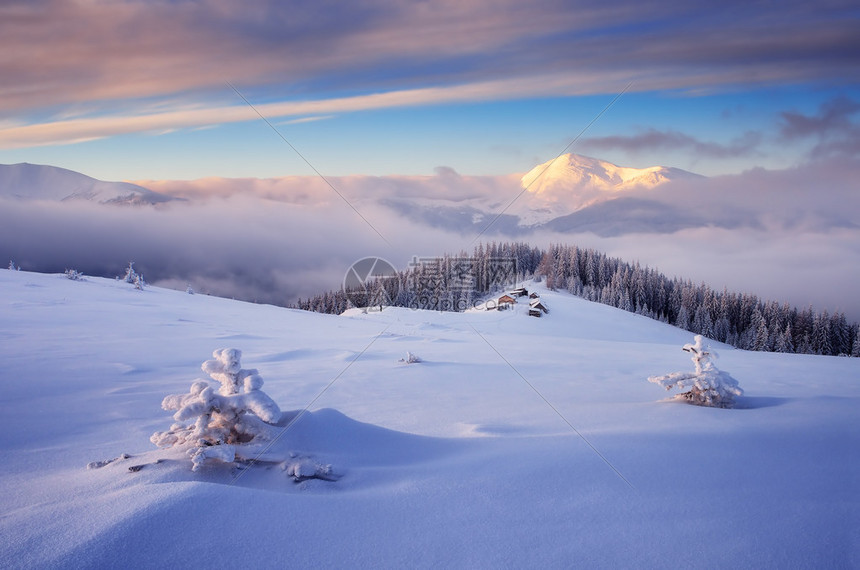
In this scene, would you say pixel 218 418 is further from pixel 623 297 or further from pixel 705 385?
pixel 623 297

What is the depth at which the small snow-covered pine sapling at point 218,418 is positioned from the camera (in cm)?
407

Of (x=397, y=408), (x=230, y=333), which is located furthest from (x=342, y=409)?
(x=230, y=333)

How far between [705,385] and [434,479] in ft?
18.9

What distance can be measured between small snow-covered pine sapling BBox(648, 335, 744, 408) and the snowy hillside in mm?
348

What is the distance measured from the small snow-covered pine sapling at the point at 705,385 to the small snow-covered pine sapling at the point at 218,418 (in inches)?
243

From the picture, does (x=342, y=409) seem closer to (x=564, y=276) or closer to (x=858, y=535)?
(x=858, y=535)

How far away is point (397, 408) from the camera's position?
7.47 metres

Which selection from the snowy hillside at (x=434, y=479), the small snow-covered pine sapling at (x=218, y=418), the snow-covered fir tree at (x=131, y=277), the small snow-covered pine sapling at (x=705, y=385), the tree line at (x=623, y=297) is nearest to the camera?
the snowy hillside at (x=434, y=479)

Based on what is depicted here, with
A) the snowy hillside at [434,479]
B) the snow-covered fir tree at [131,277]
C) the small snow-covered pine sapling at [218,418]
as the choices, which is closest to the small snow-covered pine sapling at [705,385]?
the snowy hillside at [434,479]

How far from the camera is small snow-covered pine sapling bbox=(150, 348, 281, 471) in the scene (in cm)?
407

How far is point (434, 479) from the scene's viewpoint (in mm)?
3850

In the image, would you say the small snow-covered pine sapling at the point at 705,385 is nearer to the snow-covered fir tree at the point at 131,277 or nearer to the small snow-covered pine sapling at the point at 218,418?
the small snow-covered pine sapling at the point at 218,418

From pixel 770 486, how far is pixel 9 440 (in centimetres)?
845

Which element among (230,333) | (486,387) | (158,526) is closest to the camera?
(158,526)
